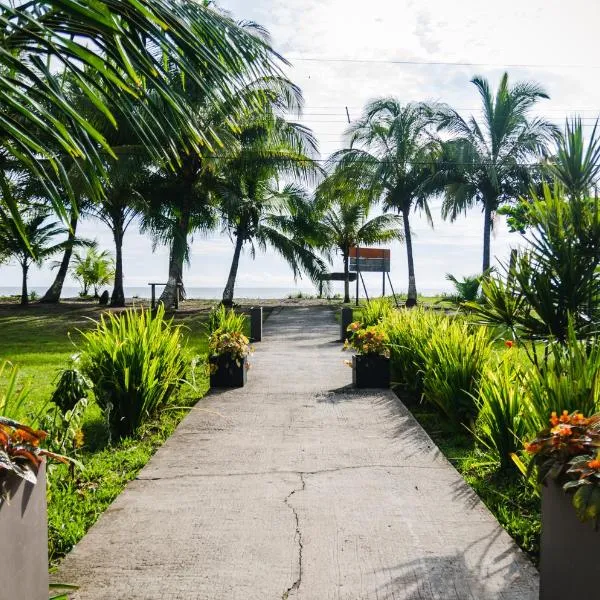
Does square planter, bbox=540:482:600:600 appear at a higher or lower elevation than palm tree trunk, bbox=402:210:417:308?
lower

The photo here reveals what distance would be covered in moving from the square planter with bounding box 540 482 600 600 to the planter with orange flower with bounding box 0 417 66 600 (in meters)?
2.05

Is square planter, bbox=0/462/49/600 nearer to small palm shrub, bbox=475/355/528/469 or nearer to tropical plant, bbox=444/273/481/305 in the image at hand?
small palm shrub, bbox=475/355/528/469

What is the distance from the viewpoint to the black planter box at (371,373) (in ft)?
28.3

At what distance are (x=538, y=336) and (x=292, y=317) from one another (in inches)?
621

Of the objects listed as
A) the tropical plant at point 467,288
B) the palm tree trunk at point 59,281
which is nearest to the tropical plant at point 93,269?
the palm tree trunk at point 59,281

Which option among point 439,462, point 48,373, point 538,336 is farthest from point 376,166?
point 439,462

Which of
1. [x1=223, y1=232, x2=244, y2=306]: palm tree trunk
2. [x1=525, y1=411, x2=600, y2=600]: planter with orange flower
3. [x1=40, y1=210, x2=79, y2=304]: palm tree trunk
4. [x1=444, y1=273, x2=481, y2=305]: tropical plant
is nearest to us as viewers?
[x1=525, y1=411, x2=600, y2=600]: planter with orange flower

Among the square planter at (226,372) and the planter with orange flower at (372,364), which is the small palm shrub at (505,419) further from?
the square planter at (226,372)

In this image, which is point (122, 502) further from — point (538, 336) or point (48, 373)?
point (48, 373)

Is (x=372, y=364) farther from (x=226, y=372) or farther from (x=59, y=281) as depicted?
(x=59, y=281)

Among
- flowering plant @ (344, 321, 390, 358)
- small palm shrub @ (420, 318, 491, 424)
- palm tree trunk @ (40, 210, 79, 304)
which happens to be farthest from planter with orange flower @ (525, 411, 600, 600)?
palm tree trunk @ (40, 210, 79, 304)

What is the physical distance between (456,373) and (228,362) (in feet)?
10.5

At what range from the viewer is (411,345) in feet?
27.8

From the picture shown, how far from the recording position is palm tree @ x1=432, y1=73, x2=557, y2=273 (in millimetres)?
25422
